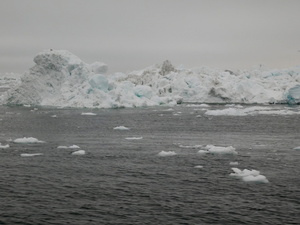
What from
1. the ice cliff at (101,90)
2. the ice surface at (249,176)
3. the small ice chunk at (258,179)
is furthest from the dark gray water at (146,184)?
the ice cliff at (101,90)

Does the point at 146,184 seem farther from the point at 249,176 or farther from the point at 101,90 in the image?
the point at 101,90

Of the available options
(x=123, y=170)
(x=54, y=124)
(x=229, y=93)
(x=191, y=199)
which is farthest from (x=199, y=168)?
(x=229, y=93)

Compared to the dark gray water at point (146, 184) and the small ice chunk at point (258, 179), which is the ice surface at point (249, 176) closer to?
the small ice chunk at point (258, 179)

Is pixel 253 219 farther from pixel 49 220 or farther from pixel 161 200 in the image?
pixel 49 220

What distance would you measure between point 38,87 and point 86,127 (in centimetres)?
3927

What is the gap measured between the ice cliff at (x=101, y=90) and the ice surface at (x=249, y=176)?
2339 inches

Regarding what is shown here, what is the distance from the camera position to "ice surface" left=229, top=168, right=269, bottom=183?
21.9 meters

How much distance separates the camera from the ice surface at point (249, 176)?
21.9 metres

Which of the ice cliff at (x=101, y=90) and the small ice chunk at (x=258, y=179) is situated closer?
the small ice chunk at (x=258, y=179)

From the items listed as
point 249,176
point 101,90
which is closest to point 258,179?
point 249,176

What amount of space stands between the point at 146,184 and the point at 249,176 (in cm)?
586

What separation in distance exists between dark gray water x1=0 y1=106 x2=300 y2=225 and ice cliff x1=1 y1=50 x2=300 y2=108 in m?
43.4

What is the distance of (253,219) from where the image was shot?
16391 millimetres

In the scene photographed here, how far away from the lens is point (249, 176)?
2236 centimetres
